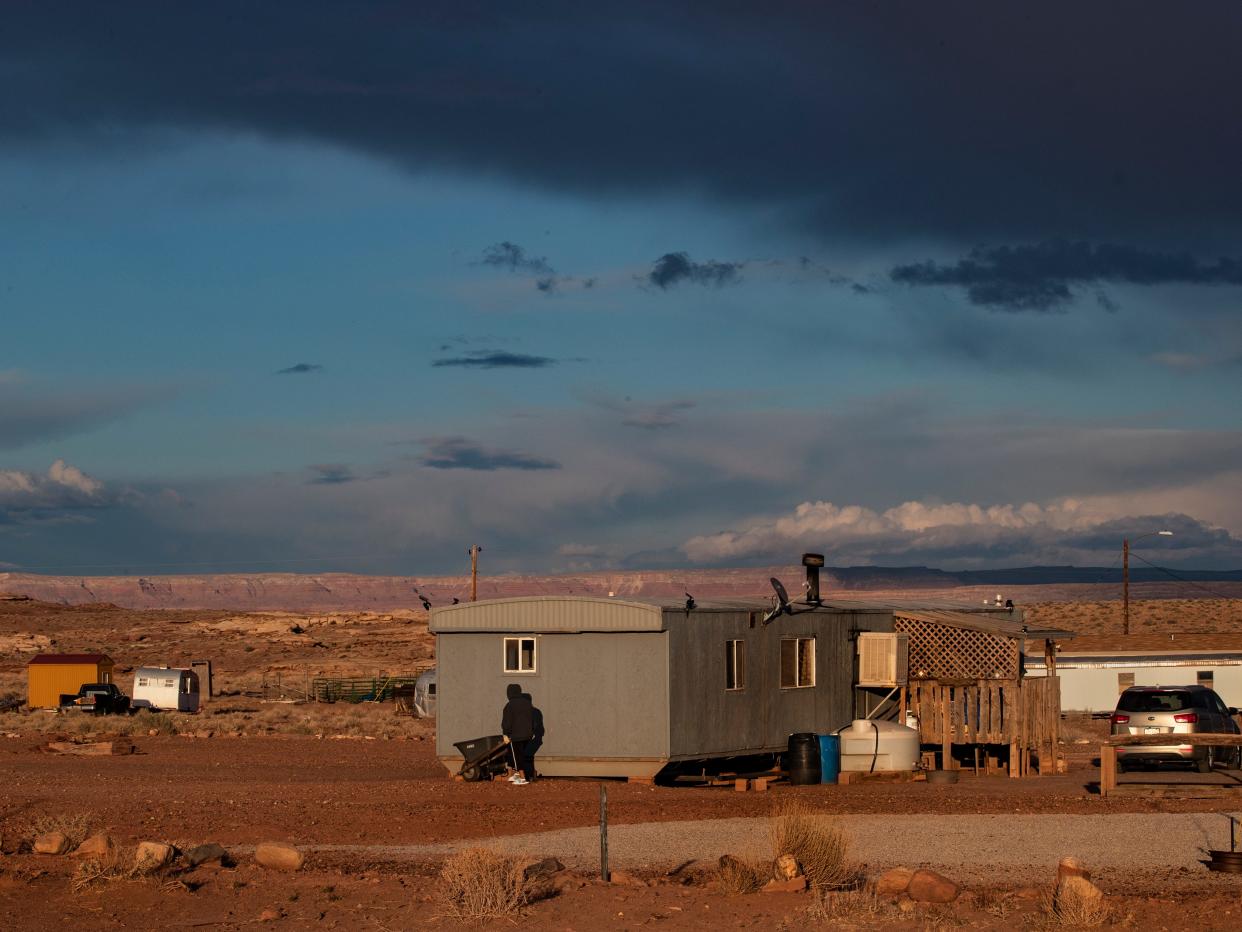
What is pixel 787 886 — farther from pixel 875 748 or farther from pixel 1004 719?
pixel 1004 719

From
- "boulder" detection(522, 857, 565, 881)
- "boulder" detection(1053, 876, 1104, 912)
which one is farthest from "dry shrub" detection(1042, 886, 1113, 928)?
"boulder" detection(522, 857, 565, 881)

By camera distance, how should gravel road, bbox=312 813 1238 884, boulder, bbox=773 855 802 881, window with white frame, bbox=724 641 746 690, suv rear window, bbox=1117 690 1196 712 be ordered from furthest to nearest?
suv rear window, bbox=1117 690 1196 712
window with white frame, bbox=724 641 746 690
gravel road, bbox=312 813 1238 884
boulder, bbox=773 855 802 881

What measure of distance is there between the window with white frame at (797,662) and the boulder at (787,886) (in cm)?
1144

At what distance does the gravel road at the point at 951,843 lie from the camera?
536 inches

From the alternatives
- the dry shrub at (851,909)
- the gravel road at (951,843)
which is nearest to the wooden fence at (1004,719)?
the gravel road at (951,843)

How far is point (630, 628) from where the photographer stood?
21.5m

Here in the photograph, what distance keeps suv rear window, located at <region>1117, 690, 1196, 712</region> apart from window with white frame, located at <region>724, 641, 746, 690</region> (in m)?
5.90

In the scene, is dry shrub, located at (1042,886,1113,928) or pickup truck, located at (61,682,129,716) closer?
dry shrub, located at (1042,886,1113,928)

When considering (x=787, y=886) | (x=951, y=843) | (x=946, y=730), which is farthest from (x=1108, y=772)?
(x=787, y=886)

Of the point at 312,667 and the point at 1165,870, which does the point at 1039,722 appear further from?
the point at 312,667

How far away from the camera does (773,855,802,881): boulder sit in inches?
481

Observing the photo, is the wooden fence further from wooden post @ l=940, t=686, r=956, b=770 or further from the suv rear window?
the suv rear window

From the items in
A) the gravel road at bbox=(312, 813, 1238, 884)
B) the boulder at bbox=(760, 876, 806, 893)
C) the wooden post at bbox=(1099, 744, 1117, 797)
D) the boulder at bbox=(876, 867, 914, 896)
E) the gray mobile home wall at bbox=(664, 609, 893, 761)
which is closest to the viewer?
the boulder at bbox=(876, 867, 914, 896)

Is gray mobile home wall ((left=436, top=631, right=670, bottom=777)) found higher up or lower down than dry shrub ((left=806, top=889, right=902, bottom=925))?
higher up
